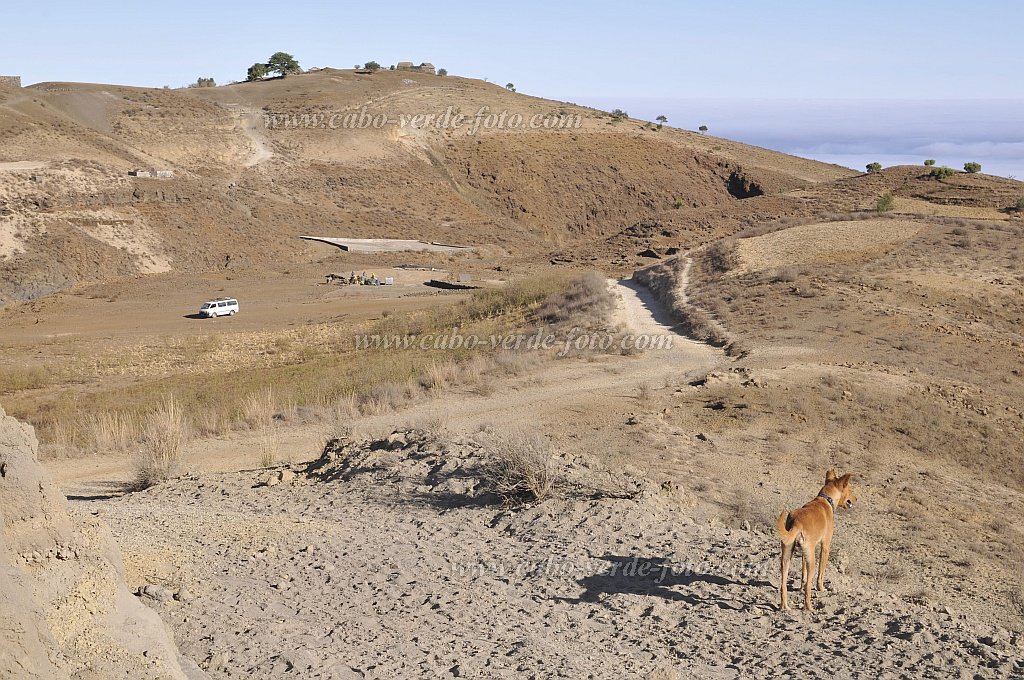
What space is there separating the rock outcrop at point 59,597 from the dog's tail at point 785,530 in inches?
207

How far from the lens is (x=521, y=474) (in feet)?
39.1

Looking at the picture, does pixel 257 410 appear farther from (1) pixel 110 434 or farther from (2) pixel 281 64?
(2) pixel 281 64

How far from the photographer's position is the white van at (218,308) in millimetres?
39719

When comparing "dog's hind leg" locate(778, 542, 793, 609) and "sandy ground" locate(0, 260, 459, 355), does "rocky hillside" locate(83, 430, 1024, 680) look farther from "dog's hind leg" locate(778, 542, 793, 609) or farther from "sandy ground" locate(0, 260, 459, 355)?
"sandy ground" locate(0, 260, 459, 355)

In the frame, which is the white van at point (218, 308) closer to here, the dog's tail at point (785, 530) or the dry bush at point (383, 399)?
the dry bush at point (383, 399)

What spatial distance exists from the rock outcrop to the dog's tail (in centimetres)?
527

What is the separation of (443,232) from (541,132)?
96.6 feet

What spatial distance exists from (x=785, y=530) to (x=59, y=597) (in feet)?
20.4

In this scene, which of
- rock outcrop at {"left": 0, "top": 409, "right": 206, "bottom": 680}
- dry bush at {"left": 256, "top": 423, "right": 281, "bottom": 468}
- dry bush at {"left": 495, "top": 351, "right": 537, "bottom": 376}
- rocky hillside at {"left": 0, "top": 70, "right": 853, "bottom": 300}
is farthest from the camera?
rocky hillside at {"left": 0, "top": 70, "right": 853, "bottom": 300}

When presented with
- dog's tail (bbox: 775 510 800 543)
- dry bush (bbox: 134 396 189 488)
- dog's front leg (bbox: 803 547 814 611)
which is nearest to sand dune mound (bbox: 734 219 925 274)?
dry bush (bbox: 134 396 189 488)

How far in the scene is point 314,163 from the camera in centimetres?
7675

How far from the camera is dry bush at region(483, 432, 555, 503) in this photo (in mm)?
11812

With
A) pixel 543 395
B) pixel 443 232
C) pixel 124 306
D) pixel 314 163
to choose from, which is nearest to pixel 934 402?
pixel 543 395

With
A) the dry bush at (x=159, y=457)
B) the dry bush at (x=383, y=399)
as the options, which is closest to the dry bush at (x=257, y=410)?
the dry bush at (x=383, y=399)
